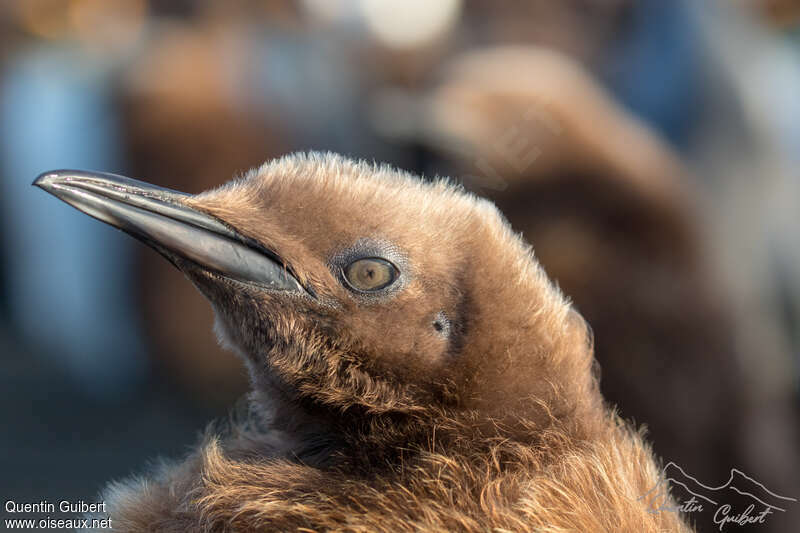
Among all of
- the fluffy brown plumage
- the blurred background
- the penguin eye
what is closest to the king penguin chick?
the penguin eye

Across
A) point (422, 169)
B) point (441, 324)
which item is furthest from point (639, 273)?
point (441, 324)

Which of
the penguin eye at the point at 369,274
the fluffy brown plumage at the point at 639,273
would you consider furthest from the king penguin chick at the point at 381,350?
the fluffy brown plumage at the point at 639,273

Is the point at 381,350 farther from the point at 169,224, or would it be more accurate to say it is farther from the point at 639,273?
the point at 639,273

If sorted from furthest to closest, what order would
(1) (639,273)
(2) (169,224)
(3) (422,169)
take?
1. (3) (422,169)
2. (1) (639,273)
3. (2) (169,224)

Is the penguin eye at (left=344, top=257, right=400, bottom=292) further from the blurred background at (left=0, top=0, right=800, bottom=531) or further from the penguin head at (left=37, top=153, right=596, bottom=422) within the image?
the blurred background at (left=0, top=0, right=800, bottom=531)

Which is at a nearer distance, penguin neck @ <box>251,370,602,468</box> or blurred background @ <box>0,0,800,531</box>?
penguin neck @ <box>251,370,602,468</box>

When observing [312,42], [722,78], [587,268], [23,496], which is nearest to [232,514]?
[587,268]

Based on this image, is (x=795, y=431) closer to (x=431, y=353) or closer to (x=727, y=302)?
(x=727, y=302)
